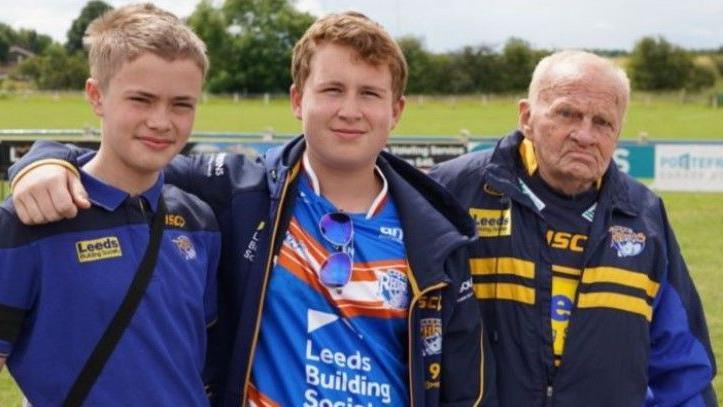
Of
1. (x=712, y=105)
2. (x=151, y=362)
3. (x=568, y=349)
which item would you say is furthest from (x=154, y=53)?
(x=712, y=105)

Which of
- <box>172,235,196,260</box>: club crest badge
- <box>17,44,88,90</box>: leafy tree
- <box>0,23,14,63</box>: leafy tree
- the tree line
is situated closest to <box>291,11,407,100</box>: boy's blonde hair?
<box>172,235,196,260</box>: club crest badge

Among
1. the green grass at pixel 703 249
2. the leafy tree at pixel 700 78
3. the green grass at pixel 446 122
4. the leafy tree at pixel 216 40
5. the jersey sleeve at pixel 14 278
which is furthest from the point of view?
the leafy tree at pixel 216 40

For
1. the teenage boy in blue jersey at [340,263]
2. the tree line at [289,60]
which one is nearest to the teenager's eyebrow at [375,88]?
the teenage boy in blue jersey at [340,263]

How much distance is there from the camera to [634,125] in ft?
129

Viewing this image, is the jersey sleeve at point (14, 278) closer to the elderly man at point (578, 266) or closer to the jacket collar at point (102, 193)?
the jacket collar at point (102, 193)

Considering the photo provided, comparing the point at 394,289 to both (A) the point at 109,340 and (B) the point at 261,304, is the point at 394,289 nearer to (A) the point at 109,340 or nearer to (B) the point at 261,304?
(B) the point at 261,304

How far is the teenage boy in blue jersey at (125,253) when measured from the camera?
2.48m

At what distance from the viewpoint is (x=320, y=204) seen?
2979mm

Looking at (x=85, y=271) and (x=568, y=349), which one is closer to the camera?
(x=85, y=271)

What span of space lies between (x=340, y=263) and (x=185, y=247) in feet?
1.45

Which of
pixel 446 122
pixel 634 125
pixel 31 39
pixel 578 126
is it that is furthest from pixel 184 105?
pixel 31 39

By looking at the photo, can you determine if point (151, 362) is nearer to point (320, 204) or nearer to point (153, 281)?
point (153, 281)

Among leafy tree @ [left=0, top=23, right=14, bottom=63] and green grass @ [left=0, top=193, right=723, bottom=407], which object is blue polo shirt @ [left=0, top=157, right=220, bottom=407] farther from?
leafy tree @ [left=0, top=23, right=14, bottom=63]

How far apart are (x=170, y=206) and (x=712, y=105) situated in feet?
197
